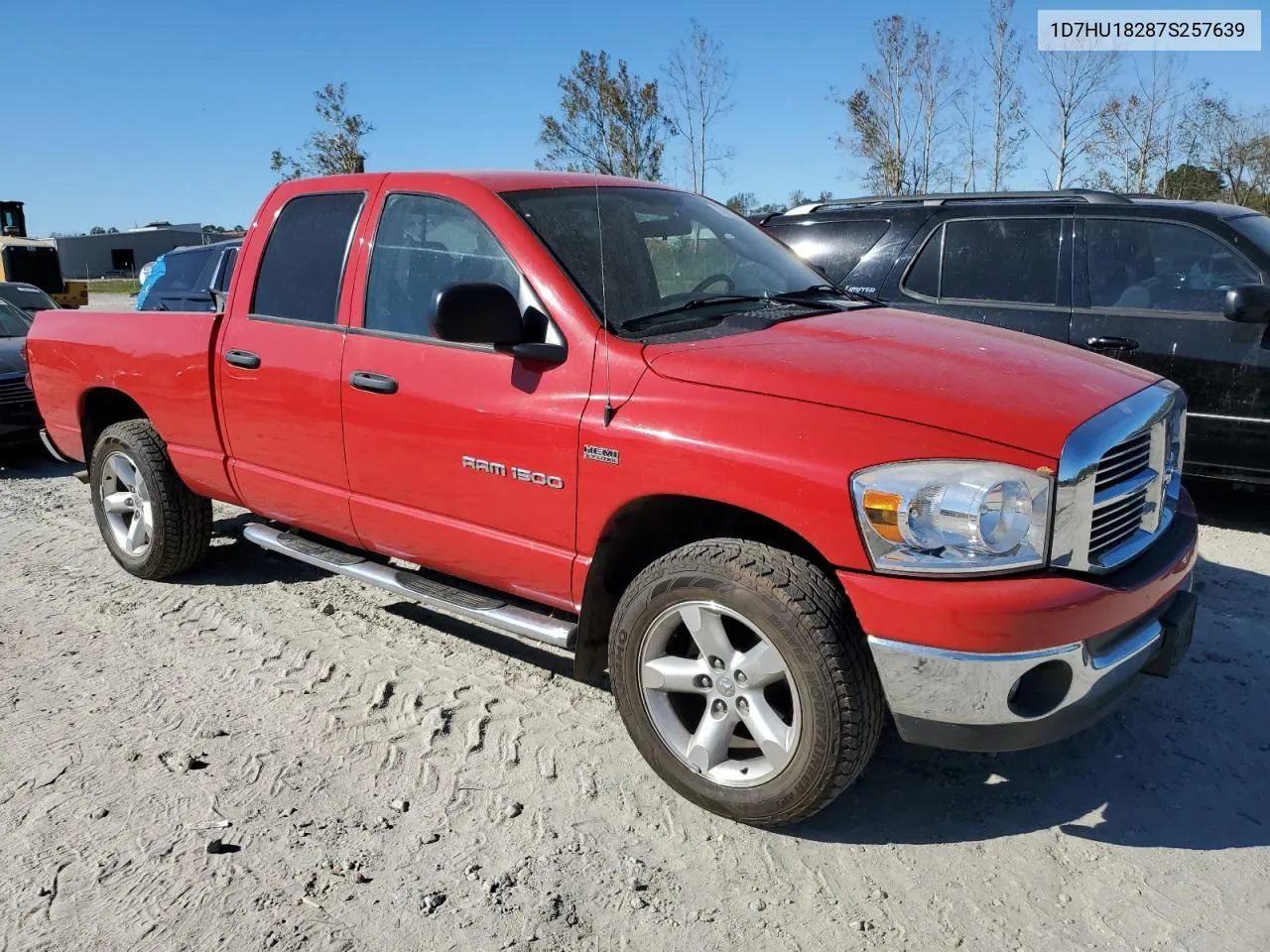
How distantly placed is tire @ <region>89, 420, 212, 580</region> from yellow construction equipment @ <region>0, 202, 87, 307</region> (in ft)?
80.4

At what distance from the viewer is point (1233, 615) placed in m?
4.34

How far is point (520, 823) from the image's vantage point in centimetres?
296

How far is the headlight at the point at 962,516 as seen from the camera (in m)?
2.47

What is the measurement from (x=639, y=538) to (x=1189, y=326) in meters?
3.95

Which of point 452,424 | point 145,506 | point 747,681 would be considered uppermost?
point 452,424

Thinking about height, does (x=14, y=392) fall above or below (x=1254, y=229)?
below

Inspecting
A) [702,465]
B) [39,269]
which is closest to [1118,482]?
[702,465]

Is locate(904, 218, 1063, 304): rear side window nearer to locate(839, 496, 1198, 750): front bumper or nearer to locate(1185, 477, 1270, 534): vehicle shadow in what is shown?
locate(1185, 477, 1270, 534): vehicle shadow

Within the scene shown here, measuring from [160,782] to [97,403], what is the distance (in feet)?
9.68

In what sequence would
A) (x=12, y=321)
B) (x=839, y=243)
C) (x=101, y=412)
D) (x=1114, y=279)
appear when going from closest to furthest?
(x=101, y=412)
(x=1114, y=279)
(x=839, y=243)
(x=12, y=321)

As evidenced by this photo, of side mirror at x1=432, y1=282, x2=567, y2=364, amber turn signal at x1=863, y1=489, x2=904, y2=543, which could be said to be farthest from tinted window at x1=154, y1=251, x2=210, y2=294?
amber turn signal at x1=863, y1=489, x2=904, y2=543

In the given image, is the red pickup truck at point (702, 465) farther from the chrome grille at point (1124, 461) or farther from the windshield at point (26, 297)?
the windshield at point (26, 297)

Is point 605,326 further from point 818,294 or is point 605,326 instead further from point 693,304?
point 818,294

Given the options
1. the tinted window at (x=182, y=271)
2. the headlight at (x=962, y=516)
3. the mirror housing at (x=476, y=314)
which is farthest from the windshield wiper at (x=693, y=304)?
the tinted window at (x=182, y=271)
